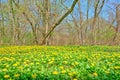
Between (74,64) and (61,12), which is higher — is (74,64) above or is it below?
below

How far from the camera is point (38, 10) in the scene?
2342 cm

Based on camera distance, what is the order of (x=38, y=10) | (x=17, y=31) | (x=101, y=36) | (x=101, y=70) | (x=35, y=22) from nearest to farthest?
(x=101, y=70)
(x=38, y=10)
(x=35, y=22)
(x=17, y=31)
(x=101, y=36)

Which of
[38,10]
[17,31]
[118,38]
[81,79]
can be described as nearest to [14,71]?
[81,79]

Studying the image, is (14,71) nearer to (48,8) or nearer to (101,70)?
(101,70)

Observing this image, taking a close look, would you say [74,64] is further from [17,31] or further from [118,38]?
[118,38]

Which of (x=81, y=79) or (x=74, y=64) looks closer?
(x=81, y=79)

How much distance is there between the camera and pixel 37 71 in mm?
4332

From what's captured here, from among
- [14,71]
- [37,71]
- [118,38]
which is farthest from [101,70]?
[118,38]

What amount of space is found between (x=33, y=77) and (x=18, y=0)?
1995 centimetres

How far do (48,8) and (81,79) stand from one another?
61.6ft

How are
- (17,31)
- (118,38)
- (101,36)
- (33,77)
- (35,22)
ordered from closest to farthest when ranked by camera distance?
(33,77), (35,22), (17,31), (118,38), (101,36)

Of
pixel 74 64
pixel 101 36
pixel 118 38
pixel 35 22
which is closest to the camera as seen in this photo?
pixel 74 64

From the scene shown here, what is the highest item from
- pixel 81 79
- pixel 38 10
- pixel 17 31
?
pixel 38 10

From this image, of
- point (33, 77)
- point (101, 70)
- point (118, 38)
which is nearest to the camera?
point (33, 77)
